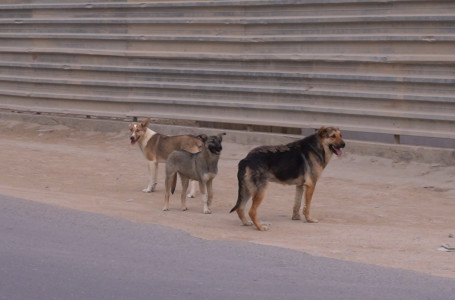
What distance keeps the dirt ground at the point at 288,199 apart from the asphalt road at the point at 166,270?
1.91 feet

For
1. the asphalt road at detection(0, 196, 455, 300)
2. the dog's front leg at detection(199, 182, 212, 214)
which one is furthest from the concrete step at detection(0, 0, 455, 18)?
the asphalt road at detection(0, 196, 455, 300)

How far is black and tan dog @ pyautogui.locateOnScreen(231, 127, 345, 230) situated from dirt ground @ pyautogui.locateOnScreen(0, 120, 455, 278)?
269 millimetres

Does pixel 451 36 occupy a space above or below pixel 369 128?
above

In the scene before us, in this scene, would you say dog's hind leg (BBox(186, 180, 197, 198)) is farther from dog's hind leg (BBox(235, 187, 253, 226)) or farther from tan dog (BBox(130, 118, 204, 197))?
dog's hind leg (BBox(235, 187, 253, 226))

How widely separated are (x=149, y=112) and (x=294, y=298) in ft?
34.9

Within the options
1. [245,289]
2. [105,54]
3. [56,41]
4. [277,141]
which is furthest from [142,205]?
[56,41]

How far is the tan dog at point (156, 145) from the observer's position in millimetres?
12953

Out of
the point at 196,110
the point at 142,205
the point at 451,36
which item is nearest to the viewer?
the point at 142,205

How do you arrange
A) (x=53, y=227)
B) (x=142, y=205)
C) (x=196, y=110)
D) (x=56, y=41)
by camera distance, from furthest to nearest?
(x=56, y=41), (x=196, y=110), (x=142, y=205), (x=53, y=227)

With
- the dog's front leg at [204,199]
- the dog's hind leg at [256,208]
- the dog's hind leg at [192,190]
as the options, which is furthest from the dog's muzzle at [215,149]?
the dog's hind leg at [192,190]

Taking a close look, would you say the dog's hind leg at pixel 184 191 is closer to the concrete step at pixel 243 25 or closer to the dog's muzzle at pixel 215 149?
the dog's muzzle at pixel 215 149

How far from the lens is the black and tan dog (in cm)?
1077

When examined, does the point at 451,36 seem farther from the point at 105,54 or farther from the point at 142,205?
the point at 105,54

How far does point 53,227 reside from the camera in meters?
9.45
